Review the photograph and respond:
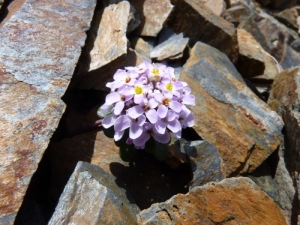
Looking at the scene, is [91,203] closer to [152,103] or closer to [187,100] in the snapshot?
[152,103]

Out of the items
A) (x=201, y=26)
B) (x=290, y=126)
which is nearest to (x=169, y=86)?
(x=290, y=126)

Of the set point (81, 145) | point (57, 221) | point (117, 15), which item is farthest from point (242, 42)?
point (57, 221)

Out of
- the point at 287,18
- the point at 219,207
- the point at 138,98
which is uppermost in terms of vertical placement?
the point at 138,98

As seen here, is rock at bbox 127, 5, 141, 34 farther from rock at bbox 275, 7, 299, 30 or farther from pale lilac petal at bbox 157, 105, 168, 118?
rock at bbox 275, 7, 299, 30

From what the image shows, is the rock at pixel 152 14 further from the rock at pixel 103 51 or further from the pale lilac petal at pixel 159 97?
the pale lilac petal at pixel 159 97

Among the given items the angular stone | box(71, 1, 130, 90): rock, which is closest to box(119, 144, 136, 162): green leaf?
the angular stone

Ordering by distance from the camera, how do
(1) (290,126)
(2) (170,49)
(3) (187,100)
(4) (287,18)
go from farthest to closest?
(4) (287,18), (2) (170,49), (1) (290,126), (3) (187,100)

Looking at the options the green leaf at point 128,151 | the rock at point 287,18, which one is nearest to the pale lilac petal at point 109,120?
the green leaf at point 128,151
